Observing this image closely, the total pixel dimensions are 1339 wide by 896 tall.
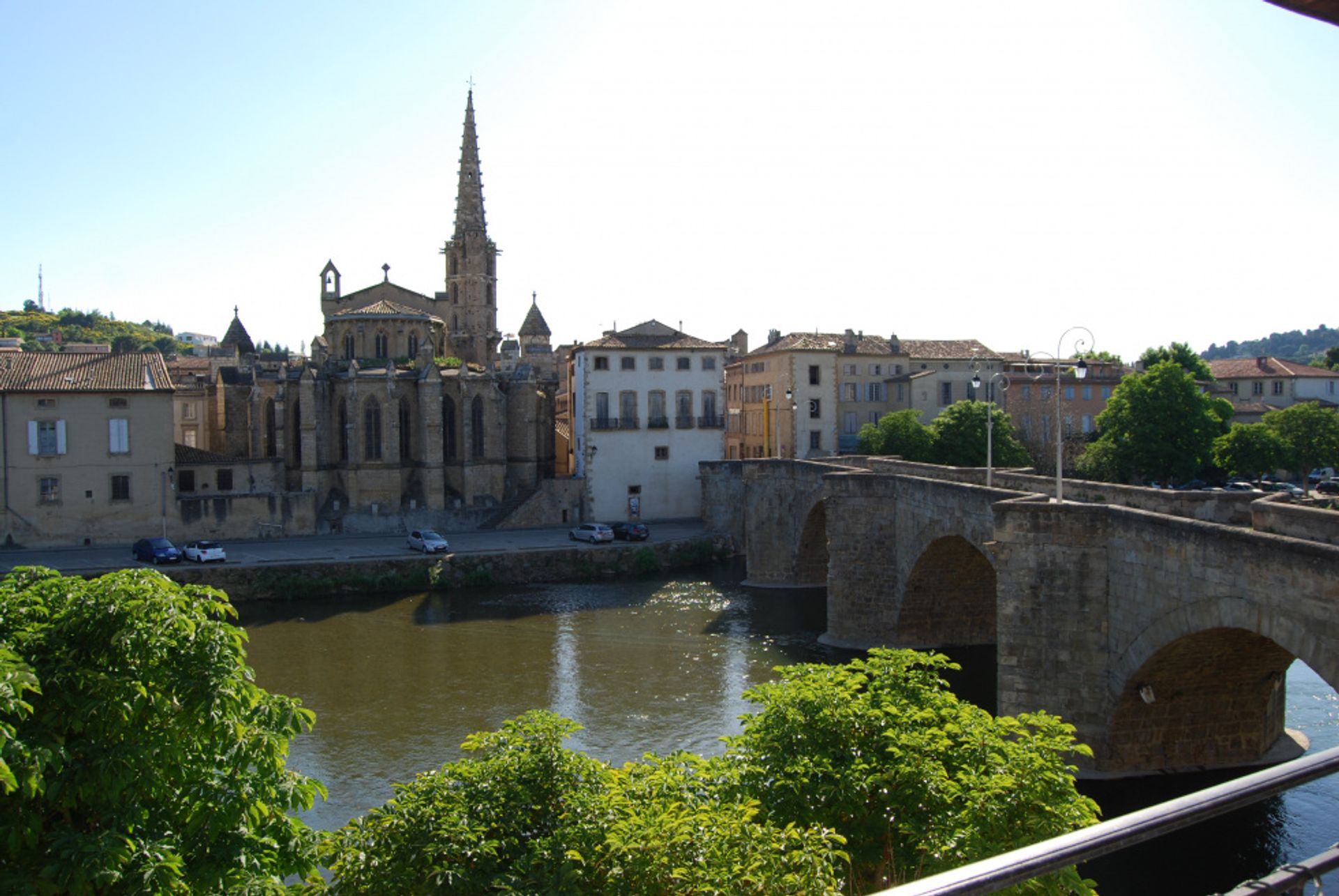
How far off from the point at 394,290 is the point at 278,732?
58832 millimetres

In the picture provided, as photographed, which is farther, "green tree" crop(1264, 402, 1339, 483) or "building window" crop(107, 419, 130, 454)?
"green tree" crop(1264, 402, 1339, 483)

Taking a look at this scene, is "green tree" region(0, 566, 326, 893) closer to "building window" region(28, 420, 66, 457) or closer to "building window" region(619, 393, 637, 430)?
"building window" region(28, 420, 66, 457)

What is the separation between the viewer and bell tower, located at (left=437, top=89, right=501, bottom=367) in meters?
66.9

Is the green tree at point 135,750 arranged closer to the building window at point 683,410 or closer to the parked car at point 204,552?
the parked car at point 204,552

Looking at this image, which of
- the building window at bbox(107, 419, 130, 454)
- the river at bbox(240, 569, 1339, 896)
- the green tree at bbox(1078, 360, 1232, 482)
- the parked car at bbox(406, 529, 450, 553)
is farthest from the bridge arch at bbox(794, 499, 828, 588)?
the building window at bbox(107, 419, 130, 454)

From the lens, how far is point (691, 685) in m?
28.4

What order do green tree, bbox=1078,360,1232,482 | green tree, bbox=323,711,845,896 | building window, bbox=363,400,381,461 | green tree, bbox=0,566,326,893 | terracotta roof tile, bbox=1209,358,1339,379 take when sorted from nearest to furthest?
green tree, bbox=0,566,326,893, green tree, bbox=323,711,845,896, green tree, bbox=1078,360,1232,482, building window, bbox=363,400,381,461, terracotta roof tile, bbox=1209,358,1339,379

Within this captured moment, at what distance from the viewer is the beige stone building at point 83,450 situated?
44281 mm

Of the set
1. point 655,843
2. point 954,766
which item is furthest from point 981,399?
point 655,843

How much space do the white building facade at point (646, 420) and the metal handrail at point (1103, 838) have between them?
51385mm

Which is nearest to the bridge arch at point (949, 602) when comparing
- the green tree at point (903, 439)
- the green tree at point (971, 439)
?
the green tree at point (971, 439)

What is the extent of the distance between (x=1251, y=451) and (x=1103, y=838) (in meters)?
59.3

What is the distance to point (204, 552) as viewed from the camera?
41.9m

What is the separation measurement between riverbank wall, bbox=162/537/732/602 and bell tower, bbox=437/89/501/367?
23.7m
